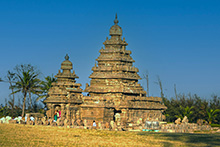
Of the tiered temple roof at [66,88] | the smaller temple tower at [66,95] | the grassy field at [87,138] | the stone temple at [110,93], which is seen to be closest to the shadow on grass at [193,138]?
the grassy field at [87,138]

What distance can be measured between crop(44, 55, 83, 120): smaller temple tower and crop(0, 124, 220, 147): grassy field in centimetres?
1772

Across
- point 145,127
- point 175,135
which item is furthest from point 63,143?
point 145,127

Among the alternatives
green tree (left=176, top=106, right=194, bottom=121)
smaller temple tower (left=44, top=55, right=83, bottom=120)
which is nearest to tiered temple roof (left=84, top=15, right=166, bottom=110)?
smaller temple tower (left=44, top=55, right=83, bottom=120)

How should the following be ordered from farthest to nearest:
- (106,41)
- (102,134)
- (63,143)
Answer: (106,41) < (102,134) < (63,143)

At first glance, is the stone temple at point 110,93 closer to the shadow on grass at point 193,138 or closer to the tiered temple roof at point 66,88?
the tiered temple roof at point 66,88

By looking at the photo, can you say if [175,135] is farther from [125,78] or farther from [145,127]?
[125,78]

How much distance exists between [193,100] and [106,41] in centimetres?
1862

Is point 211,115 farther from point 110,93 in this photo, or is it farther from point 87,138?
point 87,138

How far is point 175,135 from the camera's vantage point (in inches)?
1620

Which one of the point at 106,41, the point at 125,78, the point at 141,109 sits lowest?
the point at 141,109

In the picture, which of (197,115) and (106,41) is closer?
(106,41)

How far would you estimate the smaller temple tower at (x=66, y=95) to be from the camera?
6125 centimetres

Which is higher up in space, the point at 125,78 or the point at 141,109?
the point at 125,78

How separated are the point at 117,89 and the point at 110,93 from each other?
102 cm
